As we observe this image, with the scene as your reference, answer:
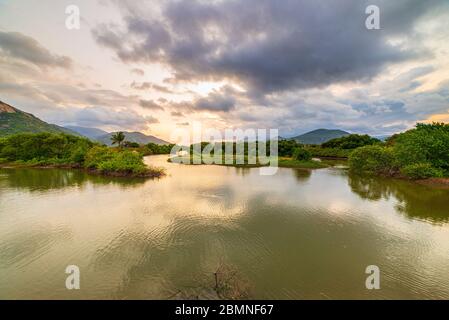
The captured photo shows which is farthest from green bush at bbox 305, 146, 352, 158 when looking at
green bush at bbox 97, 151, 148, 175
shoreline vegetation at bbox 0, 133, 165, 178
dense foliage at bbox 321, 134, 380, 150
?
shoreline vegetation at bbox 0, 133, 165, 178

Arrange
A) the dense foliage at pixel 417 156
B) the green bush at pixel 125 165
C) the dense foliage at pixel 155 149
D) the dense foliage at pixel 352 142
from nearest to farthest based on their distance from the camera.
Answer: the dense foliage at pixel 417 156, the green bush at pixel 125 165, the dense foliage at pixel 352 142, the dense foliage at pixel 155 149

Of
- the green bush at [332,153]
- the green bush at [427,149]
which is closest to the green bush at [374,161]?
the green bush at [427,149]

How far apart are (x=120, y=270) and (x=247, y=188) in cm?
1549

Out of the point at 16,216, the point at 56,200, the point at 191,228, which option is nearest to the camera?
the point at 191,228

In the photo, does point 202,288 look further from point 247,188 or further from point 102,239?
point 247,188

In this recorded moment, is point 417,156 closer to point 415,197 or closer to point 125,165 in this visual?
point 415,197

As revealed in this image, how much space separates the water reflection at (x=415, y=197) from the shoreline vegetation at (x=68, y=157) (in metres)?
A: 27.0

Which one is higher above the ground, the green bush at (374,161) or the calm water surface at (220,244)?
the green bush at (374,161)

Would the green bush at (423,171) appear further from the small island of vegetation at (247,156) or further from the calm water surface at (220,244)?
the small island of vegetation at (247,156)

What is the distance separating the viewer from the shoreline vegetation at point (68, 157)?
28.7m

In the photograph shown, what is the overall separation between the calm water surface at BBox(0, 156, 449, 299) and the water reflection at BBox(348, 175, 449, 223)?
A: 20 cm
